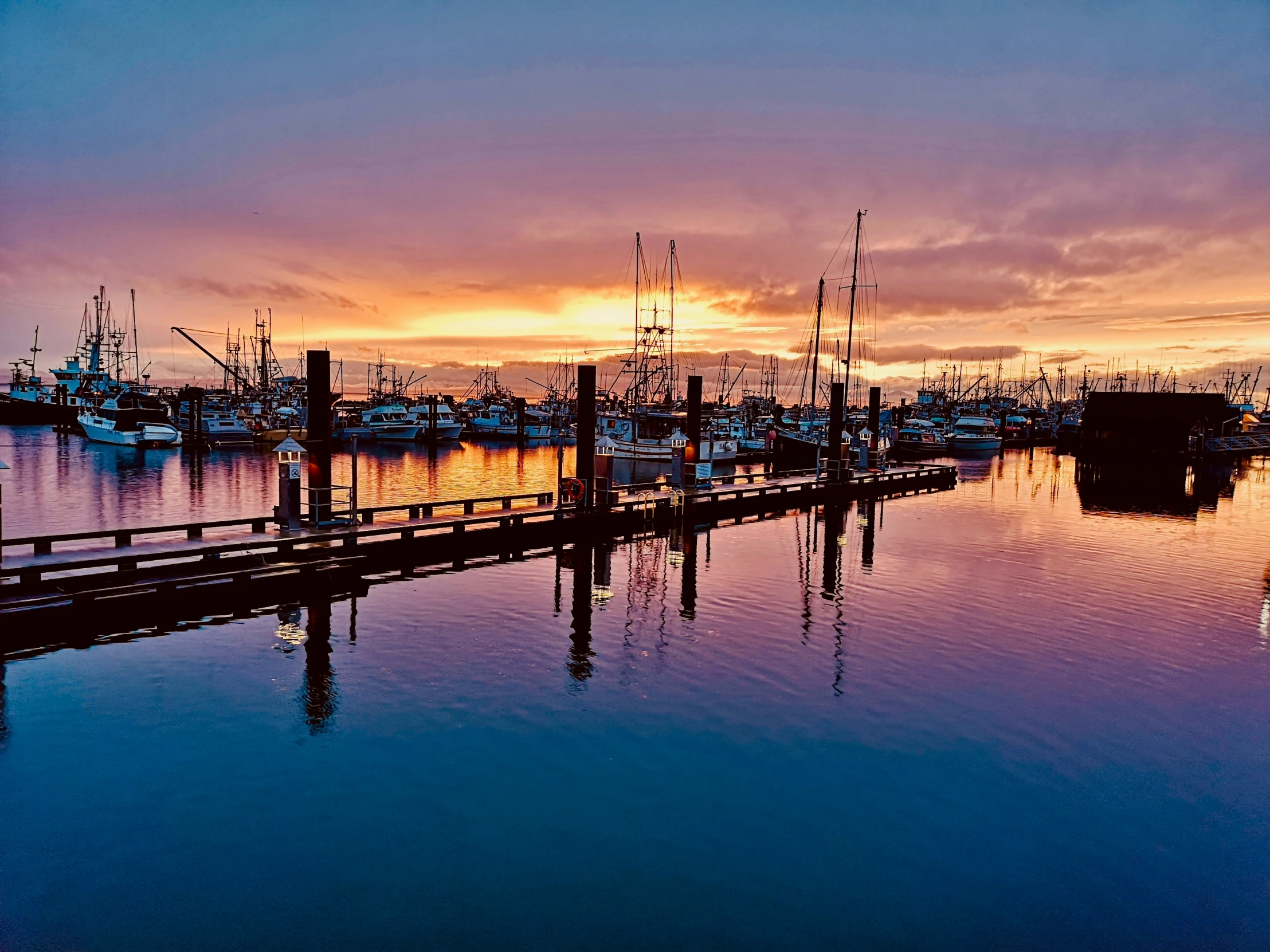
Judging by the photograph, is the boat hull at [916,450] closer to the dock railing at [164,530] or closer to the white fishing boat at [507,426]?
the white fishing boat at [507,426]

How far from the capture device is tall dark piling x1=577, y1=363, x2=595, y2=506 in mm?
34344

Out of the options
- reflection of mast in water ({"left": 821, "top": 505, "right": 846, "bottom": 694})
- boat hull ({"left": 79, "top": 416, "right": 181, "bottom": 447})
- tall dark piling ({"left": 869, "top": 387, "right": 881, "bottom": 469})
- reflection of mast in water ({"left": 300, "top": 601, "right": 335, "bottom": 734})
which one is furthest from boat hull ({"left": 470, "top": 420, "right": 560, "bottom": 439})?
reflection of mast in water ({"left": 300, "top": 601, "right": 335, "bottom": 734})

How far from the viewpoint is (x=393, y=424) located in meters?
119

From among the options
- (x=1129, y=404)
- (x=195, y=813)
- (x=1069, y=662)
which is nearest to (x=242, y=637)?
(x=195, y=813)

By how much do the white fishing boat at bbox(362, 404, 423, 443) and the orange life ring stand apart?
89.0 metres

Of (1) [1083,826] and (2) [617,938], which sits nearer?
A: (2) [617,938]

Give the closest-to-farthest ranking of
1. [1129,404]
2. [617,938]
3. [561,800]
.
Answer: [617,938] → [561,800] → [1129,404]

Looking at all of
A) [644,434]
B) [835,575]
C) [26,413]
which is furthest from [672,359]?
[26,413]

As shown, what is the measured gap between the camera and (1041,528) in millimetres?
41719

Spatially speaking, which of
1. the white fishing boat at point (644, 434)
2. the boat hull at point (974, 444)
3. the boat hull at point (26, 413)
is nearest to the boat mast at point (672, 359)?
the white fishing boat at point (644, 434)

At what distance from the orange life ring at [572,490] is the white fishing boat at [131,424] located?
2865 inches

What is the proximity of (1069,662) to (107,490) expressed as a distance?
185 ft

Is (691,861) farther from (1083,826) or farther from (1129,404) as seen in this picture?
(1129,404)

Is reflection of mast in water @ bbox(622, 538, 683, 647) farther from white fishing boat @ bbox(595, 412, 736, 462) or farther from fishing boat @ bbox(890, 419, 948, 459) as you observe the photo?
fishing boat @ bbox(890, 419, 948, 459)
